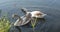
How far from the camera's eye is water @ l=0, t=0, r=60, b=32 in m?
2.01

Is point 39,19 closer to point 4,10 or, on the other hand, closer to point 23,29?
point 23,29

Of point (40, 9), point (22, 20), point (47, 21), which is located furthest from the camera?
point (40, 9)

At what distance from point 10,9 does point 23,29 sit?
62 cm

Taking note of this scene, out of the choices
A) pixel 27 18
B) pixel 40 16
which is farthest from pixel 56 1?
pixel 27 18

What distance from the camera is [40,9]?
2529mm

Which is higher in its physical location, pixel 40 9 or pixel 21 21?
pixel 40 9

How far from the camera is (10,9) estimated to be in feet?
8.04

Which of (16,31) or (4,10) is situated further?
(4,10)

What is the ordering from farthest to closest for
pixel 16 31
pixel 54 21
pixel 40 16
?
pixel 40 16, pixel 54 21, pixel 16 31

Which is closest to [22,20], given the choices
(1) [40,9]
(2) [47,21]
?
(2) [47,21]

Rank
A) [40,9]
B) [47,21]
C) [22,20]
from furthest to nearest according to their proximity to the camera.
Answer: [40,9] → [47,21] → [22,20]

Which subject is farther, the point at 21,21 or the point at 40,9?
the point at 40,9

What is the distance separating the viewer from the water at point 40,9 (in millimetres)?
2014

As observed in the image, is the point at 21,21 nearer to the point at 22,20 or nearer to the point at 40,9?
the point at 22,20
